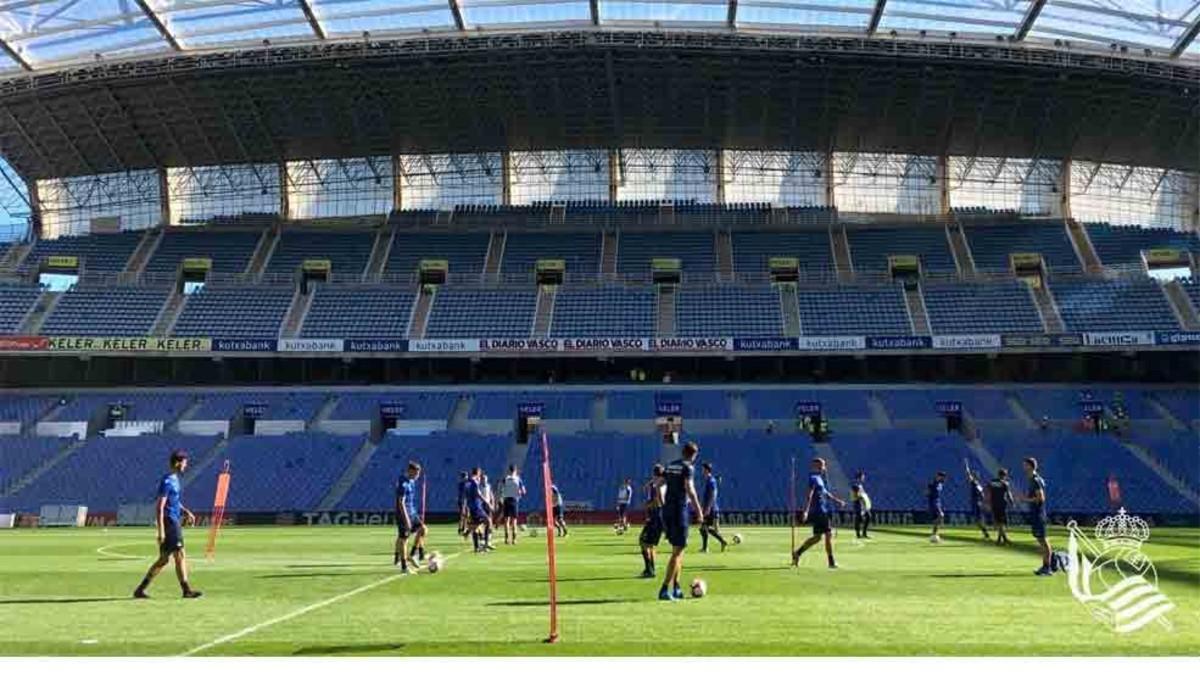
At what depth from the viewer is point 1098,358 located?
50.1m

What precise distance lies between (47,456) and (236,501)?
37.5 ft

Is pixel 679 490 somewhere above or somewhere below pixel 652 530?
above

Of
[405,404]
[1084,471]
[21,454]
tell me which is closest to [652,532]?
[1084,471]

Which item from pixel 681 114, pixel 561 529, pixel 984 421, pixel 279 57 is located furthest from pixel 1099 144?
pixel 279 57

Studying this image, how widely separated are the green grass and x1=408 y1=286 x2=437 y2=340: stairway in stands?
102 feet

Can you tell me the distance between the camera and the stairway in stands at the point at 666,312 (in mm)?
50531

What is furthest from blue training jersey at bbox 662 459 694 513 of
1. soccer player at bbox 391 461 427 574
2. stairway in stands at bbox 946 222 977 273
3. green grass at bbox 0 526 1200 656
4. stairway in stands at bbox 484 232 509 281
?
stairway in stands at bbox 946 222 977 273

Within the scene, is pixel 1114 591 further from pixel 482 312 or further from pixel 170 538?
pixel 482 312

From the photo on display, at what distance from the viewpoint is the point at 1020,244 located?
5419 cm

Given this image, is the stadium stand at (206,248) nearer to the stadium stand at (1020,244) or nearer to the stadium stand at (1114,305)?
the stadium stand at (1020,244)

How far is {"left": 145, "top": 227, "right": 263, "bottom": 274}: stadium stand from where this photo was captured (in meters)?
55.1

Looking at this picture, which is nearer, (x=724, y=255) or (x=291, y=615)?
(x=291, y=615)

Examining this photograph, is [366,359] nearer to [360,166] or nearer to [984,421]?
[360,166]

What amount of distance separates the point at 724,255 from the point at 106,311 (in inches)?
1361
